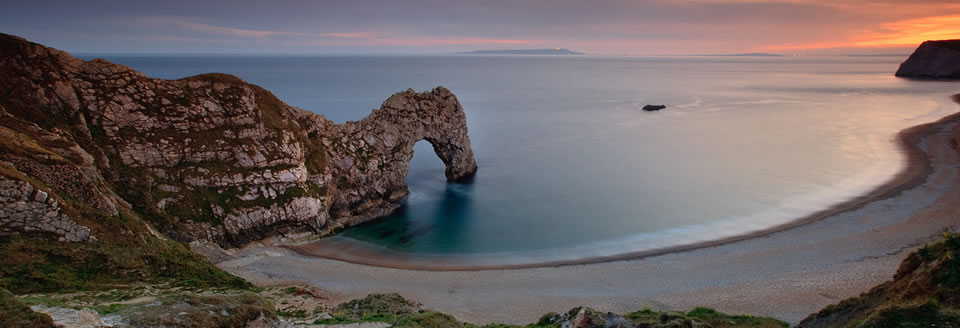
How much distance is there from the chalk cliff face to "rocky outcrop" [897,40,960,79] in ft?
553

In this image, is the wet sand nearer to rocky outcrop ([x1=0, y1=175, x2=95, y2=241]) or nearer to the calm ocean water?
the calm ocean water

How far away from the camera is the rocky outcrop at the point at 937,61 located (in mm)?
137125

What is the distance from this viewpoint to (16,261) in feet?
55.9

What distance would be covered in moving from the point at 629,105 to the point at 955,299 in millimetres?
90705

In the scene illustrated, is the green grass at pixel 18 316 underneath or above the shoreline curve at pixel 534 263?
above

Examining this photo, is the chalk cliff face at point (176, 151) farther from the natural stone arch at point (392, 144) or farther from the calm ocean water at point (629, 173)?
the calm ocean water at point (629, 173)

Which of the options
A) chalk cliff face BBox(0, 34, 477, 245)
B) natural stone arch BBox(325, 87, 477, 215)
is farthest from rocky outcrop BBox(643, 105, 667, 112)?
chalk cliff face BBox(0, 34, 477, 245)

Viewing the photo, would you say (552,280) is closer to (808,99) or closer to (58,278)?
(58,278)

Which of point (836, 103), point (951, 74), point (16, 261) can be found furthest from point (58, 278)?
point (951, 74)

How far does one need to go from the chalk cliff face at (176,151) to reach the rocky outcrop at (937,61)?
553ft

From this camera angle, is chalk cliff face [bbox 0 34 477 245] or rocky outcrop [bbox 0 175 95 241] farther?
chalk cliff face [bbox 0 34 477 245]

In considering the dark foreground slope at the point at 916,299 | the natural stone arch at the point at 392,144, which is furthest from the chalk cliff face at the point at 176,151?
the dark foreground slope at the point at 916,299

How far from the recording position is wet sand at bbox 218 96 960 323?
2231cm

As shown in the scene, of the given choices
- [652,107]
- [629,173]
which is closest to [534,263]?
[629,173]
